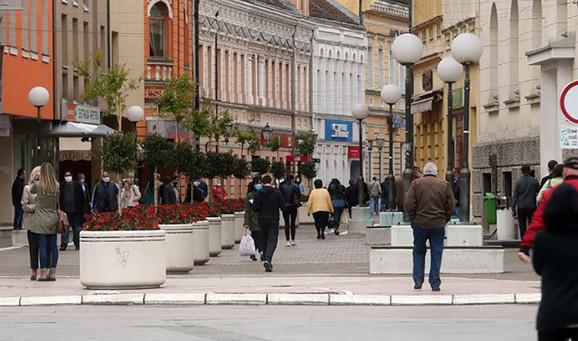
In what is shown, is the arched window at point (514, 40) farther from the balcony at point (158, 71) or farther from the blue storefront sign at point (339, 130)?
the blue storefront sign at point (339, 130)

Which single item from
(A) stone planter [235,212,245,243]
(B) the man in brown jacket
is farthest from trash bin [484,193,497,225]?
(B) the man in brown jacket

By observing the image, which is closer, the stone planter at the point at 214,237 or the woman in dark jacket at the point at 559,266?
the woman in dark jacket at the point at 559,266

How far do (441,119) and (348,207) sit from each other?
324 inches

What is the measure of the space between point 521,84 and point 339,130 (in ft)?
237

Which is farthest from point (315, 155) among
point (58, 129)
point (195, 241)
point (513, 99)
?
point (195, 241)

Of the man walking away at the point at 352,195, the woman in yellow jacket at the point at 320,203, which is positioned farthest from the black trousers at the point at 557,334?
the man walking away at the point at 352,195

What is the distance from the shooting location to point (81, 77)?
72.1 meters

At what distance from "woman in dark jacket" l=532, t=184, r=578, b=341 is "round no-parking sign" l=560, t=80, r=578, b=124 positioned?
38.6 feet

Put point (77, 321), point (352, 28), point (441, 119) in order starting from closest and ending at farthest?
1. point (77, 321)
2. point (441, 119)
3. point (352, 28)

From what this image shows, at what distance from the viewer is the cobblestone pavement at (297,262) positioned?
3291cm

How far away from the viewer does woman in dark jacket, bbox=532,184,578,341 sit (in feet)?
40.7

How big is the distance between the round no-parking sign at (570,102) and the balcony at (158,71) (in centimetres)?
5969

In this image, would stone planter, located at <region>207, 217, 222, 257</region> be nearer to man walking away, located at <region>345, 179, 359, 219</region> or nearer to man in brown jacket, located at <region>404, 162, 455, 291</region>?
man in brown jacket, located at <region>404, 162, 455, 291</region>

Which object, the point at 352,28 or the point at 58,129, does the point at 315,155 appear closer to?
the point at 352,28
